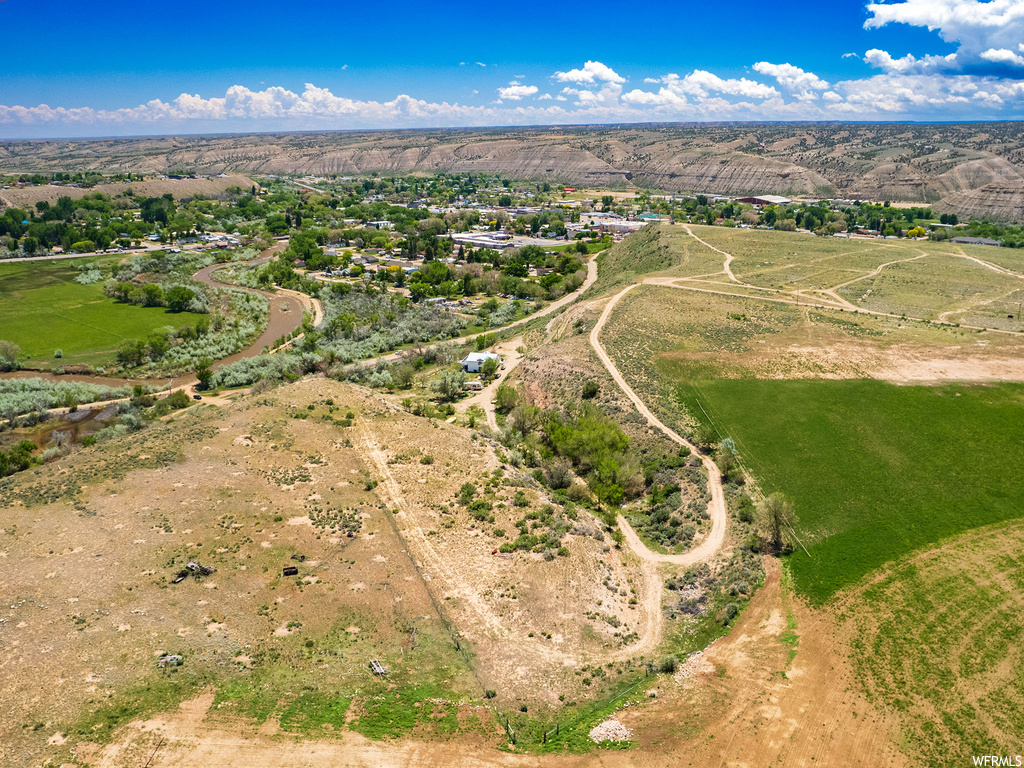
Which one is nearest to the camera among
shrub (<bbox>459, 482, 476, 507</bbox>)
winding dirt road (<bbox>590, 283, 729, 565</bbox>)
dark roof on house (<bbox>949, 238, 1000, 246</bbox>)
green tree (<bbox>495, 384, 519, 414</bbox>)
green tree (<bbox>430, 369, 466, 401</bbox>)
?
winding dirt road (<bbox>590, 283, 729, 565</bbox>)

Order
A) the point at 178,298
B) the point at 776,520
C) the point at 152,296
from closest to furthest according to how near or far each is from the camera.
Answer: the point at 776,520, the point at 178,298, the point at 152,296

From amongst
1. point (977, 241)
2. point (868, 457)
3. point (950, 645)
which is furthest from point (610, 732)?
point (977, 241)

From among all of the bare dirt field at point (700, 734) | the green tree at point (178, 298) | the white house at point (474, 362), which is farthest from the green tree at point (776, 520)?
the green tree at point (178, 298)

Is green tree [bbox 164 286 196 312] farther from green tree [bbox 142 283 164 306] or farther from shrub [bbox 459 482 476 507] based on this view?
shrub [bbox 459 482 476 507]

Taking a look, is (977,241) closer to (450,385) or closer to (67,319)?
(450,385)

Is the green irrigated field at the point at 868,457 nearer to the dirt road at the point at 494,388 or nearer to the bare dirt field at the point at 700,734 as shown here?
the bare dirt field at the point at 700,734

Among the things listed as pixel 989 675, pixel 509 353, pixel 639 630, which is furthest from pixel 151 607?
pixel 509 353

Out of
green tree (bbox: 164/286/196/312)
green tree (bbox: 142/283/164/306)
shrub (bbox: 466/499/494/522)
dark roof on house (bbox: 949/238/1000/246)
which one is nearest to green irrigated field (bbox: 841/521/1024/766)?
shrub (bbox: 466/499/494/522)
